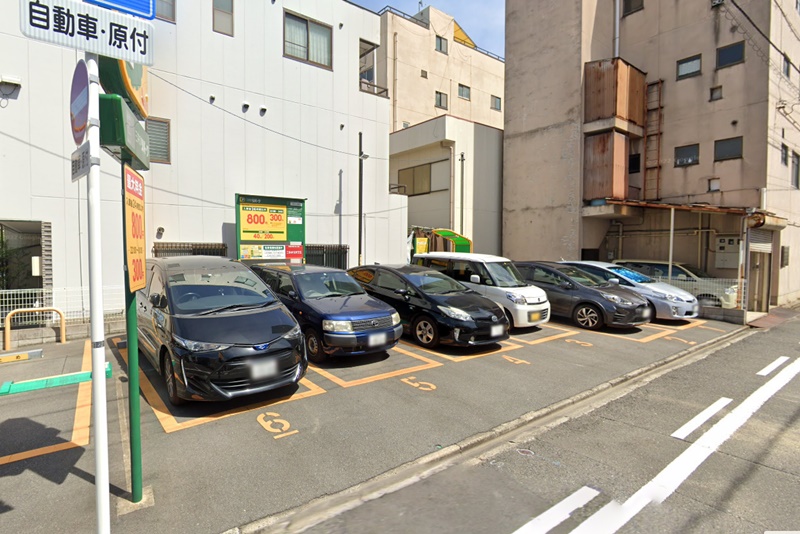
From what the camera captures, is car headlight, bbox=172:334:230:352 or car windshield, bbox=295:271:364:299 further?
car windshield, bbox=295:271:364:299

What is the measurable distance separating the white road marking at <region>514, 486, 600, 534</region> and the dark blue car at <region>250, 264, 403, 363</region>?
139 inches

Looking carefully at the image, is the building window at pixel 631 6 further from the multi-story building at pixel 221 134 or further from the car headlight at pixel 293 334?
the car headlight at pixel 293 334

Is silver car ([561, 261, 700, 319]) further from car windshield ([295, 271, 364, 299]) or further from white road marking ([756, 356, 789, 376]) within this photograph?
car windshield ([295, 271, 364, 299])

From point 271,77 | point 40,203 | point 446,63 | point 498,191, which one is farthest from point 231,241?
point 446,63

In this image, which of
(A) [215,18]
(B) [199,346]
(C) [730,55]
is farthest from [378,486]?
(C) [730,55]

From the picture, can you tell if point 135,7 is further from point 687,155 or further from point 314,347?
point 687,155

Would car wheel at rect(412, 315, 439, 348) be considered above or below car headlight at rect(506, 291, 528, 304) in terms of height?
below

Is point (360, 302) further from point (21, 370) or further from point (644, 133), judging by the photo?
point (644, 133)

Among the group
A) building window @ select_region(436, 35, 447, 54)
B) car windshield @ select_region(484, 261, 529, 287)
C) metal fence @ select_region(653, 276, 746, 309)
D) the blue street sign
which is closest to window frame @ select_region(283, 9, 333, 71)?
car windshield @ select_region(484, 261, 529, 287)

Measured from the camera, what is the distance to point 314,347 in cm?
637

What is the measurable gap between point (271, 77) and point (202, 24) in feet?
6.33

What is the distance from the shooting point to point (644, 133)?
16141mm

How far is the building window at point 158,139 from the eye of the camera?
9.55m

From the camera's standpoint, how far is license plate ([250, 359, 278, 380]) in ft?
14.5
